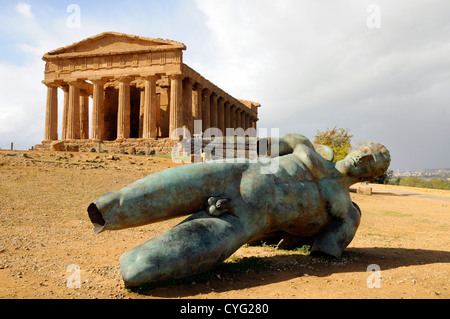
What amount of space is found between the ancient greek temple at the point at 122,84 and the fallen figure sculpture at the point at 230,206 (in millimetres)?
24061

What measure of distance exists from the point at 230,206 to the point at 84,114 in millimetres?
34849

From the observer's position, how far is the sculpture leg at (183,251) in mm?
3115

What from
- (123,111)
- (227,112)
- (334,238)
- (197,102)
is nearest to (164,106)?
(197,102)

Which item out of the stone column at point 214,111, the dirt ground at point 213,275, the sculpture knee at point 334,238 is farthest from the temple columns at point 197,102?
the sculpture knee at point 334,238

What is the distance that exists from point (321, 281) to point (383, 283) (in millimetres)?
719

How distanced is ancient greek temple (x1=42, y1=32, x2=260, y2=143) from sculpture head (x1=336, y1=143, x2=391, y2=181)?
943 inches

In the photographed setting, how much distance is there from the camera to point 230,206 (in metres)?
3.73

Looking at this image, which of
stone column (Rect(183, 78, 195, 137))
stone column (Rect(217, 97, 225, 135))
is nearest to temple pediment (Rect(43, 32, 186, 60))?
stone column (Rect(183, 78, 195, 137))

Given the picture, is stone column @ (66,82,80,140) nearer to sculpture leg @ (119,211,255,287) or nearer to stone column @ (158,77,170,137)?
stone column @ (158,77,170,137)

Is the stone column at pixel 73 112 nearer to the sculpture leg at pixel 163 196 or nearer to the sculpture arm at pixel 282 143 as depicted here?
the sculpture arm at pixel 282 143

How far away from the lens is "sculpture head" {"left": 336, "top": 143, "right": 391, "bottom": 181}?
4.71 metres

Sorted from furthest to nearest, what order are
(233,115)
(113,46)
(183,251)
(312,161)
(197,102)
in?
(233,115) < (197,102) < (113,46) < (312,161) < (183,251)

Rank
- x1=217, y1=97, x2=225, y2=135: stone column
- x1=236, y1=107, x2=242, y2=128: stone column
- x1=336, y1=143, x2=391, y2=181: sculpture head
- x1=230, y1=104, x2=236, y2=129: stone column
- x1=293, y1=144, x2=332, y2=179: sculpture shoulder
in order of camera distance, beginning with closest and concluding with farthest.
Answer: x1=293, y1=144, x2=332, y2=179: sculpture shoulder < x1=336, y1=143, x2=391, y2=181: sculpture head < x1=217, y1=97, x2=225, y2=135: stone column < x1=230, y1=104, x2=236, y2=129: stone column < x1=236, y1=107, x2=242, y2=128: stone column

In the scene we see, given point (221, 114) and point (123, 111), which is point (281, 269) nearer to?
point (123, 111)
